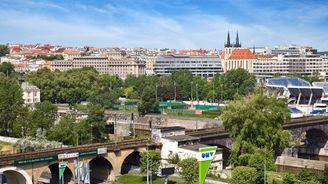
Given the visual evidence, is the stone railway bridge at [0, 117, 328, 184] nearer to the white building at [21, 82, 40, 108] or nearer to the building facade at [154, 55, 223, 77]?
the white building at [21, 82, 40, 108]

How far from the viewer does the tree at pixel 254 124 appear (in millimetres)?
53031

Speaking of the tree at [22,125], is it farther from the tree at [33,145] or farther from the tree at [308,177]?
the tree at [308,177]

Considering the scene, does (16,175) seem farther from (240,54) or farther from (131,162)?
(240,54)

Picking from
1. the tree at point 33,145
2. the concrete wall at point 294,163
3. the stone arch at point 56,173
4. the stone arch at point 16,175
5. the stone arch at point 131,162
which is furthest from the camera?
the concrete wall at point 294,163

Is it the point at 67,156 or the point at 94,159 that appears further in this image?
the point at 94,159

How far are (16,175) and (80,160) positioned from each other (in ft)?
19.6

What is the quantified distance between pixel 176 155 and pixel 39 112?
25.1 metres

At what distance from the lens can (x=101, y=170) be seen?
53.5m

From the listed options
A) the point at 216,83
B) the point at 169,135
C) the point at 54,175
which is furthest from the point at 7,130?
the point at 216,83

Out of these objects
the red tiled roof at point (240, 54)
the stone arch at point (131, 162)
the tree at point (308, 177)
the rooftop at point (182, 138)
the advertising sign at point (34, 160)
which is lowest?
the stone arch at point (131, 162)

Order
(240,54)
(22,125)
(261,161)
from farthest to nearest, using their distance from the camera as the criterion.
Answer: (240,54)
(22,125)
(261,161)

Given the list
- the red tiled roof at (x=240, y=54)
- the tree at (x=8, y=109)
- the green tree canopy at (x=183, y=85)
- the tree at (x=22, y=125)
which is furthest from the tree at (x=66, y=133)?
the red tiled roof at (x=240, y=54)

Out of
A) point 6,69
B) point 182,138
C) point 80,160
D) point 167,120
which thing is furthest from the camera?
point 6,69

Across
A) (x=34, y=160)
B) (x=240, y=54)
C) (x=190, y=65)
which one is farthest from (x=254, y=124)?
(x=240, y=54)
